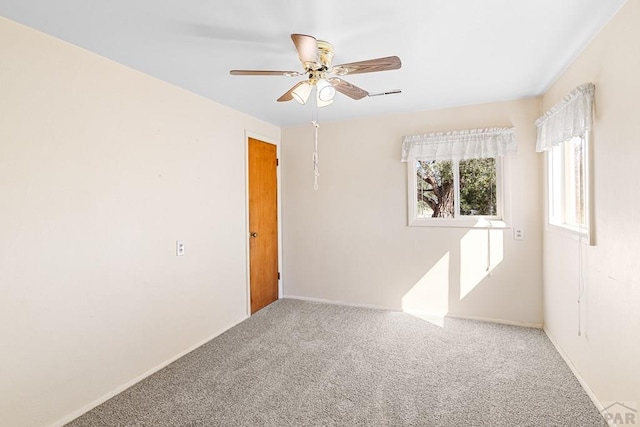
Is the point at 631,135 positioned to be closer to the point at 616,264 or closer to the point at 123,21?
the point at 616,264

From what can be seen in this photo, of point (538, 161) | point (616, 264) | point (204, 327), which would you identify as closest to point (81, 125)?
point (204, 327)

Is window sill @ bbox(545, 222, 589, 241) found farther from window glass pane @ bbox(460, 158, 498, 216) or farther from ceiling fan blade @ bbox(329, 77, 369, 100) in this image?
ceiling fan blade @ bbox(329, 77, 369, 100)

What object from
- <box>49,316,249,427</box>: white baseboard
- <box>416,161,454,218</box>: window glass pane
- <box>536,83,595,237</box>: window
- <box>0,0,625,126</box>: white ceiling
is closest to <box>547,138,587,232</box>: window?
<box>536,83,595,237</box>: window

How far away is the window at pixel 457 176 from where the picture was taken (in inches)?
127

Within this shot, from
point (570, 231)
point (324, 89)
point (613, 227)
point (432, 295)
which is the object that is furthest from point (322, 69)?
point (432, 295)

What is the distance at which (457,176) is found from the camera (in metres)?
3.45

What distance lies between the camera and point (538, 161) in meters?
3.09

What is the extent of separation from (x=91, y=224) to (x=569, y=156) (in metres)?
3.62

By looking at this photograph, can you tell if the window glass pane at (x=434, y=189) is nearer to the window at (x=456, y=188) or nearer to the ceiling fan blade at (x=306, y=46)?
the window at (x=456, y=188)

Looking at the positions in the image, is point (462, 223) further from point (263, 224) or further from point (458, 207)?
point (263, 224)

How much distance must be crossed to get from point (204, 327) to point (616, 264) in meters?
3.12

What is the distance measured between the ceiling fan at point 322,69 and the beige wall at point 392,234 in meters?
1.14

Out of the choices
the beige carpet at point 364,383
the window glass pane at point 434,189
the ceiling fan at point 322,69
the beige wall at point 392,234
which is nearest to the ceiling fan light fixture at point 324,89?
the ceiling fan at point 322,69

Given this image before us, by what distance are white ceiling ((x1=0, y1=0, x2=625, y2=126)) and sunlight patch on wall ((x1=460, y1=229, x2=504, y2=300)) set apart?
150 cm
